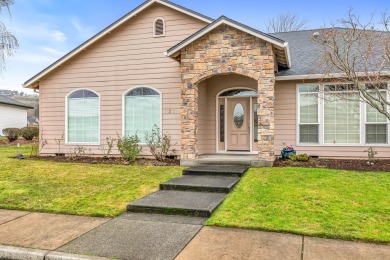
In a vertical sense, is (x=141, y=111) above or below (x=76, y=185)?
above

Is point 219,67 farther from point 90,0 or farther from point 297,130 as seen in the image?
point 90,0

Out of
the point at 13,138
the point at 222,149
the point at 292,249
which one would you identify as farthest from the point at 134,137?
the point at 13,138

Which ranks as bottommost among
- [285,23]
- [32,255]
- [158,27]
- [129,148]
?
[32,255]

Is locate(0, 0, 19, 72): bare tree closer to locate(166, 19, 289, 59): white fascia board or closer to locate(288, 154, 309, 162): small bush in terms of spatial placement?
locate(166, 19, 289, 59): white fascia board

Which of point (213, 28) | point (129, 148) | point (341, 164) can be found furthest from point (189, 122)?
point (341, 164)

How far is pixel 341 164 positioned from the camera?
30.0 feet

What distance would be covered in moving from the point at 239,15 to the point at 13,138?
803 inches

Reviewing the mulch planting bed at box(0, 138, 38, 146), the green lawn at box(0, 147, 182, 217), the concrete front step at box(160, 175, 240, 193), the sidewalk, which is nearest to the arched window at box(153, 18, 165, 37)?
the green lawn at box(0, 147, 182, 217)

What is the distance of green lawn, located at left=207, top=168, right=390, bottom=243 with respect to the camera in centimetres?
443

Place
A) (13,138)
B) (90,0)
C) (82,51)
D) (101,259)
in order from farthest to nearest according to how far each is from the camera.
Answer: (13,138) → (90,0) → (82,51) → (101,259)

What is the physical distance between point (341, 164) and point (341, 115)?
6.79 ft

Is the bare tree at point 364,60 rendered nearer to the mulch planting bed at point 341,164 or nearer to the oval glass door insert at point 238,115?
the mulch planting bed at point 341,164

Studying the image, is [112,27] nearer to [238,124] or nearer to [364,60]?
[238,124]

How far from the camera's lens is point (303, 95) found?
34.7ft
